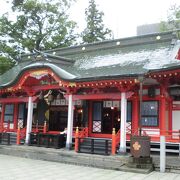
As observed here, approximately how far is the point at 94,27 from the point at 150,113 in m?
27.2

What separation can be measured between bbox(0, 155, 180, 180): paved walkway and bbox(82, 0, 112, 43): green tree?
2732cm

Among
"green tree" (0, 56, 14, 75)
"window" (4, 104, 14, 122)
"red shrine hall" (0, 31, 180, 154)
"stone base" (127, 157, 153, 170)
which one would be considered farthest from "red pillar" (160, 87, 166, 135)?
"green tree" (0, 56, 14, 75)

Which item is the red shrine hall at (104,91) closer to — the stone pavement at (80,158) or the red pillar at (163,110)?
the red pillar at (163,110)

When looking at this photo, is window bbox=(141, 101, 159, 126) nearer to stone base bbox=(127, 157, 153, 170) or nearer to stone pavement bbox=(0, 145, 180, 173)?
stone pavement bbox=(0, 145, 180, 173)

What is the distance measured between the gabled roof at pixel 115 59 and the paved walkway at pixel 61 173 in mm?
4384

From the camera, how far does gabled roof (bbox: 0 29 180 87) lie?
47.0 ft

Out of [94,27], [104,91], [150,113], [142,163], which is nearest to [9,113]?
[104,91]

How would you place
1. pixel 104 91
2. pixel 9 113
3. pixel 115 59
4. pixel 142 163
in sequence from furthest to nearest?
pixel 9 113
pixel 115 59
pixel 104 91
pixel 142 163

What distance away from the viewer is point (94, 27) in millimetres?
40031

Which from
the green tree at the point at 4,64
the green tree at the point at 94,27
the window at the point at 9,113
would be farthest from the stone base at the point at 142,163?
the green tree at the point at 94,27

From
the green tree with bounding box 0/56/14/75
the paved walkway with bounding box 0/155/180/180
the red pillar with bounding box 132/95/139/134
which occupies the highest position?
the green tree with bounding box 0/56/14/75

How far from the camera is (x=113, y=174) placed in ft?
35.7

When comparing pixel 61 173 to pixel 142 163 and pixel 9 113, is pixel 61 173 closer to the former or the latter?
pixel 142 163

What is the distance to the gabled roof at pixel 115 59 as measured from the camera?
1434 centimetres
